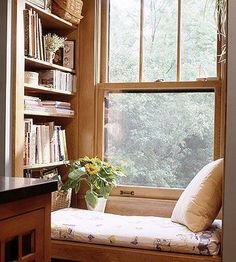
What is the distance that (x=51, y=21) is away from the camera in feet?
10.9

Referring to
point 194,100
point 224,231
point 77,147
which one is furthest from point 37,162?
point 224,231

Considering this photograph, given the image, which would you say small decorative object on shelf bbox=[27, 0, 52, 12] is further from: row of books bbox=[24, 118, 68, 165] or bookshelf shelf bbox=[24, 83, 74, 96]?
row of books bbox=[24, 118, 68, 165]

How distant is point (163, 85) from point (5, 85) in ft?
4.00

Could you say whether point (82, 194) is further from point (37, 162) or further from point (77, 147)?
point (37, 162)

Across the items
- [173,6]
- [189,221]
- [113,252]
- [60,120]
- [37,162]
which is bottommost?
[113,252]

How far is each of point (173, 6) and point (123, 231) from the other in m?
1.78

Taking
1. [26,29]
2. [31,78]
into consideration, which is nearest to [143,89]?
[31,78]

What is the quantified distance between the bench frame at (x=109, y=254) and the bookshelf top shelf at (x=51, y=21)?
158 centimetres

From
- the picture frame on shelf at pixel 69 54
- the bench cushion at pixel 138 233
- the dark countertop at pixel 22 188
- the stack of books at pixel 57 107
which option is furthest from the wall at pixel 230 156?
the picture frame on shelf at pixel 69 54

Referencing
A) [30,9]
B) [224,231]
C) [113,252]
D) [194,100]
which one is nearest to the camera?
[224,231]

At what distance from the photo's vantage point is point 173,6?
10.9ft

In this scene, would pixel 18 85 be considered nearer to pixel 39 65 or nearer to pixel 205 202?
pixel 39 65

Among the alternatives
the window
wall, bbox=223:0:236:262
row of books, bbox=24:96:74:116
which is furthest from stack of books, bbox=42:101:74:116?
wall, bbox=223:0:236:262

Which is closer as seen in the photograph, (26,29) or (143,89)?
(26,29)
